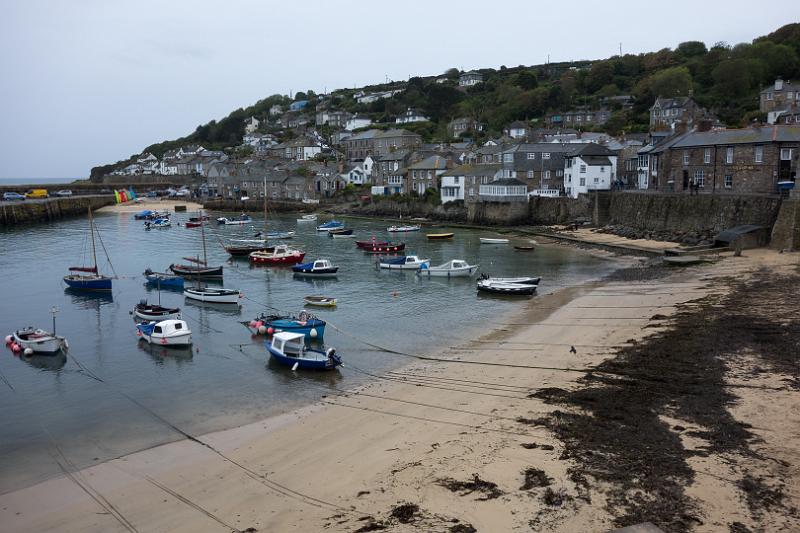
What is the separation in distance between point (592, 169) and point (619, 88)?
222 ft

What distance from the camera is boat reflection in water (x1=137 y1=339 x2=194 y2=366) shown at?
26.0 meters

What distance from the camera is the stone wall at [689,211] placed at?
143 ft

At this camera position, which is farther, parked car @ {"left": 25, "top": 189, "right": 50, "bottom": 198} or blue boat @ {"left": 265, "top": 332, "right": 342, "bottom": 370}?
parked car @ {"left": 25, "top": 189, "right": 50, "bottom": 198}

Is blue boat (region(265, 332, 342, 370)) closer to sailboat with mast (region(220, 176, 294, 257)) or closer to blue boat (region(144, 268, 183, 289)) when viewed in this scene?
blue boat (region(144, 268, 183, 289))

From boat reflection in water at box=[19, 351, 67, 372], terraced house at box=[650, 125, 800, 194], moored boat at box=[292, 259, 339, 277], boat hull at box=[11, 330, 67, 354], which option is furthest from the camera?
terraced house at box=[650, 125, 800, 194]

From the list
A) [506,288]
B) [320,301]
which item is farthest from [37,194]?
[506,288]

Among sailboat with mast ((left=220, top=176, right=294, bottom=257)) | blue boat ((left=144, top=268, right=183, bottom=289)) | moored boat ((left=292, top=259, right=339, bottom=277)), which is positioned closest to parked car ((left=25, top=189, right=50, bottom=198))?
sailboat with mast ((left=220, top=176, right=294, bottom=257))

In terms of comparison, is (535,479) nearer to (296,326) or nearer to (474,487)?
(474,487)

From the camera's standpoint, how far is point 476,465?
13.9 meters

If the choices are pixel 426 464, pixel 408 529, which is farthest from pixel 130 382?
pixel 408 529

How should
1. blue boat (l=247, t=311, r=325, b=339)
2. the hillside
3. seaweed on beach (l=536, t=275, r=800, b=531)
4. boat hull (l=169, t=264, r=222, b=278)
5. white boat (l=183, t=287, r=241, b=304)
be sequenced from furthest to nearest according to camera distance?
the hillside < boat hull (l=169, t=264, r=222, b=278) < white boat (l=183, t=287, r=241, b=304) < blue boat (l=247, t=311, r=325, b=339) < seaweed on beach (l=536, t=275, r=800, b=531)

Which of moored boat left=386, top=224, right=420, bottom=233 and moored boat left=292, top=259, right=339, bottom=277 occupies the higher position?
moored boat left=386, top=224, right=420, bottom=233

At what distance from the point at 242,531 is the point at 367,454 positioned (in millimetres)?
3991

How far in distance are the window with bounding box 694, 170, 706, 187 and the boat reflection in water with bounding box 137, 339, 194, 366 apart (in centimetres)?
4391
